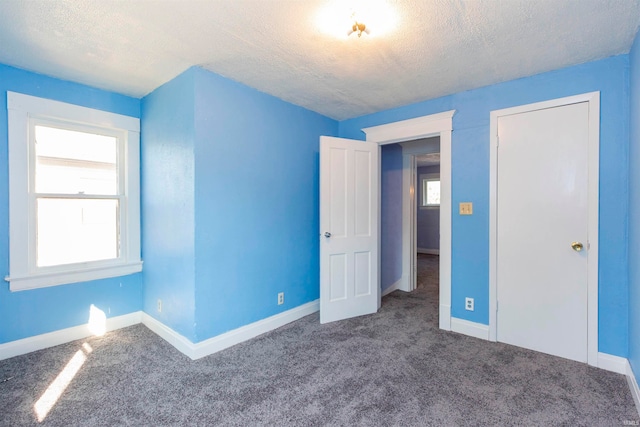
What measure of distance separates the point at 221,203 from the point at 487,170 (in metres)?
2.41

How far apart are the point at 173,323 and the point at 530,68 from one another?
3.69 m

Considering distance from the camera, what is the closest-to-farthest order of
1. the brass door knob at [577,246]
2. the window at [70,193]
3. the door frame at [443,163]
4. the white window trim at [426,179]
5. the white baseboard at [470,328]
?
the brass door knob at [577,246], the window at [70,193], the white baseboard at [470,328], the door frame at [443,163], the white window trim at [426,179]

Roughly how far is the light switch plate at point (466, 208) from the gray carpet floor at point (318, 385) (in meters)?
1.18

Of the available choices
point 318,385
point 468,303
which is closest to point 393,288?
point 468,303

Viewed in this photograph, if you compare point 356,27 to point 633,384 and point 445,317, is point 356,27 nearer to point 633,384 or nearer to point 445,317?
point 445,317

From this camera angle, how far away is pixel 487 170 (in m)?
2.67

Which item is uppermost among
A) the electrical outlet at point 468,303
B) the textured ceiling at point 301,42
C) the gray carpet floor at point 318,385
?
the textured ceiling at point 301,42

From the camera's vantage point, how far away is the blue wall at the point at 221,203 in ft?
7.81

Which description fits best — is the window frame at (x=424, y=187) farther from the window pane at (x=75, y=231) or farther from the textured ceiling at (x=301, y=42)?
the window pane at (x=75, y=231)

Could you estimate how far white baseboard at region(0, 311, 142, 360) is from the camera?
2.34 m

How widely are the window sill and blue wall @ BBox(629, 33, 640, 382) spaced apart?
406cm

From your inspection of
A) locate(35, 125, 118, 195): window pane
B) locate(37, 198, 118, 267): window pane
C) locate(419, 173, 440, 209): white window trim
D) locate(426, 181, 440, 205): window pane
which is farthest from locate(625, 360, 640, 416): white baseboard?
locate(426, 181, 440, 205): window pane

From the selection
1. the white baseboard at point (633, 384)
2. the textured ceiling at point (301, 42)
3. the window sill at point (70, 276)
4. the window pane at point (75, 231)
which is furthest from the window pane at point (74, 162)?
the white baseboard at point (633, 384)

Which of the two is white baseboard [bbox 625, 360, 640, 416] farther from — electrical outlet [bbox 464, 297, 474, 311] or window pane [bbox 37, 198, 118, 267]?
window pane [bbox 37, 198, 118, 267]
